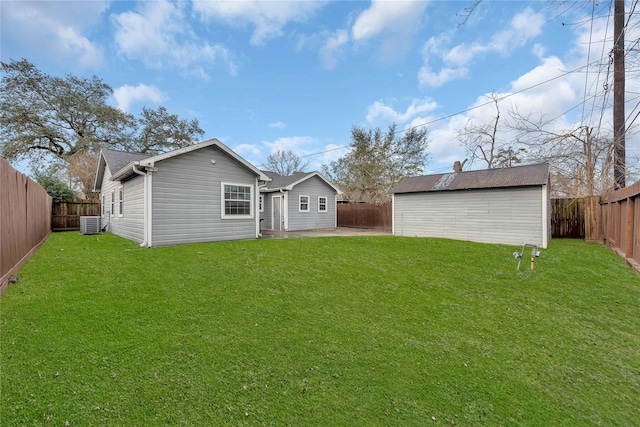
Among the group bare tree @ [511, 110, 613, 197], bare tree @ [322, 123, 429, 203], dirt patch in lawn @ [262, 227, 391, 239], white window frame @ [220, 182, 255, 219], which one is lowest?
dirt patch in lawn @ [262, 227, 391, 239]

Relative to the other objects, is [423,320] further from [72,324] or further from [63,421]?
[72,324]

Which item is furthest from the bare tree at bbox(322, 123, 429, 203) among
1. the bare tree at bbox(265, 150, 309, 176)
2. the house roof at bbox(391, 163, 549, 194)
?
the house roof at bbox(391, 163, 549, 194)

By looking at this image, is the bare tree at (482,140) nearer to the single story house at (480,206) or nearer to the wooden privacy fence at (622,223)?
the single story house at (480,206)

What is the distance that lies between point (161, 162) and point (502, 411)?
30.9 feet

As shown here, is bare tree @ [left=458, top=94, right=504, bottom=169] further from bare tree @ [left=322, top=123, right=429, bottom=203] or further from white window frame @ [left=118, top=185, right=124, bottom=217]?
white window frame @ [left=118, top=185, right=124, bottom=217]

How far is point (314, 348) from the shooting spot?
9.62 feet

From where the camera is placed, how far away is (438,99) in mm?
15547

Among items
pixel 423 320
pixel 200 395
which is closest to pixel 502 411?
pixel 423 320

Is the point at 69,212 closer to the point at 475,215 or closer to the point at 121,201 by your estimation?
the point at 121,201

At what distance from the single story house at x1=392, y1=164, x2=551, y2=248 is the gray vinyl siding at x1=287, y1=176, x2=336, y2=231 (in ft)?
16.5

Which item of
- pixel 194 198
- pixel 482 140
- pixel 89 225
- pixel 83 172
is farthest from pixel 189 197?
pixel 482 140

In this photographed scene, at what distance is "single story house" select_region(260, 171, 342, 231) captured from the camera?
15.7 meters

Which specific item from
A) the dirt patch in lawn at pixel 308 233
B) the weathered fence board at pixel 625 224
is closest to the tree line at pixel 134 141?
the weathered fence board at pixel 625 224

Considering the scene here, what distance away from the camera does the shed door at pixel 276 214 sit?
632 inches
